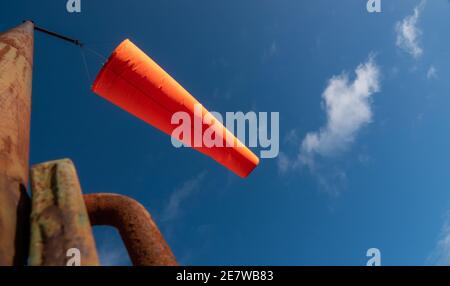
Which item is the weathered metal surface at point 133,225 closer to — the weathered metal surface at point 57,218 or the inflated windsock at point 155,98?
the weathered metal surface at point 57,218

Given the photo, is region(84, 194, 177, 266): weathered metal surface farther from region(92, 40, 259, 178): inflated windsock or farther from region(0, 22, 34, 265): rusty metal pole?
region(92, 40, 259, 178): inflated windsock

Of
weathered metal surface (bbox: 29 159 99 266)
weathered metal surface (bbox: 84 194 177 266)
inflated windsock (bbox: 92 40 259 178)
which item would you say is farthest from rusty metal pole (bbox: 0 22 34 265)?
inflated windsock (bbox: 92 40 259 178)

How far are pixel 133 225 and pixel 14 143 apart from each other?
80 cm

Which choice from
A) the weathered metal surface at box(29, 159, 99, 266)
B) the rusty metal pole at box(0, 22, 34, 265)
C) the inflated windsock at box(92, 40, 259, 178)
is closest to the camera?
the weathered metal surface at box(29, 159, 99, 266)

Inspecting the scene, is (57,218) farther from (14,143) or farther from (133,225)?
(14,143)

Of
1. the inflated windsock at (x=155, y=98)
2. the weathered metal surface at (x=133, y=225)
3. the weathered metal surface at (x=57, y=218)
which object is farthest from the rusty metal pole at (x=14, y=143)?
the inflated windsock at (x=155, y=98)

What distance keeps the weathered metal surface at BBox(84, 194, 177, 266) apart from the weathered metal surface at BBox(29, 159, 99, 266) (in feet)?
0.69

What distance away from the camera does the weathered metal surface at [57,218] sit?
1.10 metres

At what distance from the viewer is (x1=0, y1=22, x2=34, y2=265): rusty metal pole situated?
1286 millimetres

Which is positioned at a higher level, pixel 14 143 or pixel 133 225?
pixel 14 143

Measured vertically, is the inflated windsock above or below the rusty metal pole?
above

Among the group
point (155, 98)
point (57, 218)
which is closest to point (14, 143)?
point (57, 218)

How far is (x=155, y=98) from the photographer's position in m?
3.19
